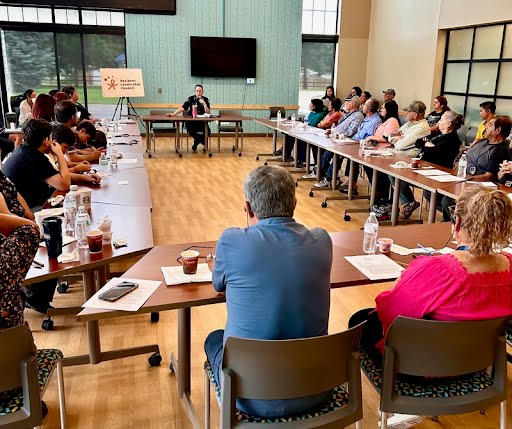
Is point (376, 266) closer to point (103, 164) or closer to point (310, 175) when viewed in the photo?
point (103, 164)

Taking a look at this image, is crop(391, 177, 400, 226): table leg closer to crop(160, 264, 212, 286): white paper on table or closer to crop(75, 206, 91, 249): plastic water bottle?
crop(160, 264, 212, 286): white paper on table

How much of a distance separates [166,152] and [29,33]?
446 cm

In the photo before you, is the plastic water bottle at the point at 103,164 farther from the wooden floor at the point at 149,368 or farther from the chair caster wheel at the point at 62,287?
the chair caster wheel at the point at 62,287

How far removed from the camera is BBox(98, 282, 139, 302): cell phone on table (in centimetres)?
194

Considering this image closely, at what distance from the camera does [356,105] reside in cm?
775

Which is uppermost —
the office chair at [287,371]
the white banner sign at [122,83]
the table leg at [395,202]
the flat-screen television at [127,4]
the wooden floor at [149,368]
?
the flat-screen television at [127,4]

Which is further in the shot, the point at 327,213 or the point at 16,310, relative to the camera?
the point at 327,213

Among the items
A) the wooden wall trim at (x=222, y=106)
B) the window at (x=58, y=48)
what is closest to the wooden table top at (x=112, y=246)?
the wooden wall trim at (x=222, y=106)

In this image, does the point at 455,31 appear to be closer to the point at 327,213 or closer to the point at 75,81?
the point at 327,213

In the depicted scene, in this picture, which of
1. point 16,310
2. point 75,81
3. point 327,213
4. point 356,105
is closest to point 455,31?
point 356,105

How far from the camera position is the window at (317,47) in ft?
40.4

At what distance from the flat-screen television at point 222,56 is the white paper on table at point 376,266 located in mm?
10303

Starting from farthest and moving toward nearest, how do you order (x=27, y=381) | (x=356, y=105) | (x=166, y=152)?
1. (x=166, y=152)
2. (x=356, y=105)
3. (x=27, y=381)

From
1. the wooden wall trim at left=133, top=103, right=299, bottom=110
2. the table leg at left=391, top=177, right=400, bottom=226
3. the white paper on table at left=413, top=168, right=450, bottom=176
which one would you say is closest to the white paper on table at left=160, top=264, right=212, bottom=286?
the white paper on table at left=413, top=168, right=450, bottom=176
